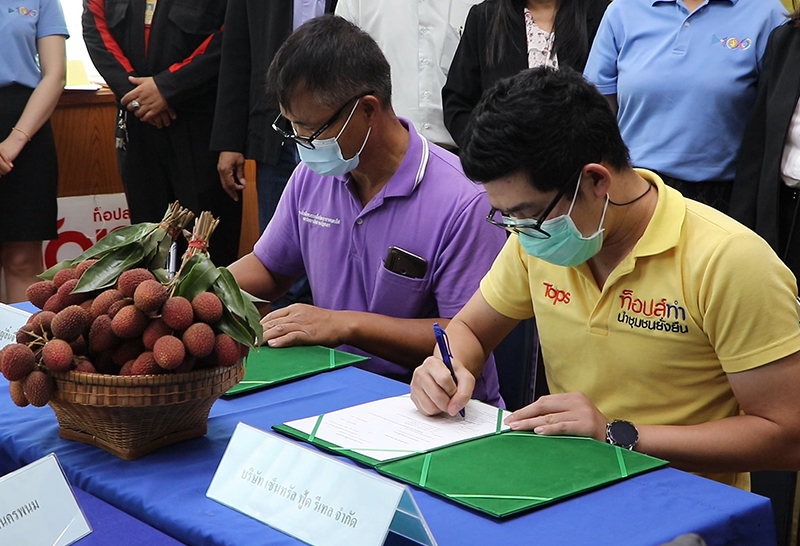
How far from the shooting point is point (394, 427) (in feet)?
4.48

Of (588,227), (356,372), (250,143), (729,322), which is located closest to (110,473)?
(356,372)

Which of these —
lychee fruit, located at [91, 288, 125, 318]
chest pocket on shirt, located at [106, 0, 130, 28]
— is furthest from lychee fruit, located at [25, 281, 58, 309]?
chest pocket on shirt, located at [106, 0, 130, 28]

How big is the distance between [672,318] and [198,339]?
75 cm

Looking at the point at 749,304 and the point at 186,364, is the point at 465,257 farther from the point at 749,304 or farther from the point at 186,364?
the point at 186,364

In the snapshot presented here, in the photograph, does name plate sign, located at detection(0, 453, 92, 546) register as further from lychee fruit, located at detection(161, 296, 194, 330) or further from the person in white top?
the person in white top

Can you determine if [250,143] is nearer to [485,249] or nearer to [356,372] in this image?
[485,249]

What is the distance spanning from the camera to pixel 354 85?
76.4 inches

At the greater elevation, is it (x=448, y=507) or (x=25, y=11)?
(x=25, y=11)

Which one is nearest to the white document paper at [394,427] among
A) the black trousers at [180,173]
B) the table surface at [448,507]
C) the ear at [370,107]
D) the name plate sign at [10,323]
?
the table surface at [448,507]

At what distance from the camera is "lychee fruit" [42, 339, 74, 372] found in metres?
1.21

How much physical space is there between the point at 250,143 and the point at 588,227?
1.96 meters

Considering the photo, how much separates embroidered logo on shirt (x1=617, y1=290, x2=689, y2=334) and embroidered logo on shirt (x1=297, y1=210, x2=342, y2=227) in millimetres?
769

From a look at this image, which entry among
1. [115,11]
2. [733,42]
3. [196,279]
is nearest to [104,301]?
[196,279]

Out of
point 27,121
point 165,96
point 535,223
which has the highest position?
point 535,223
